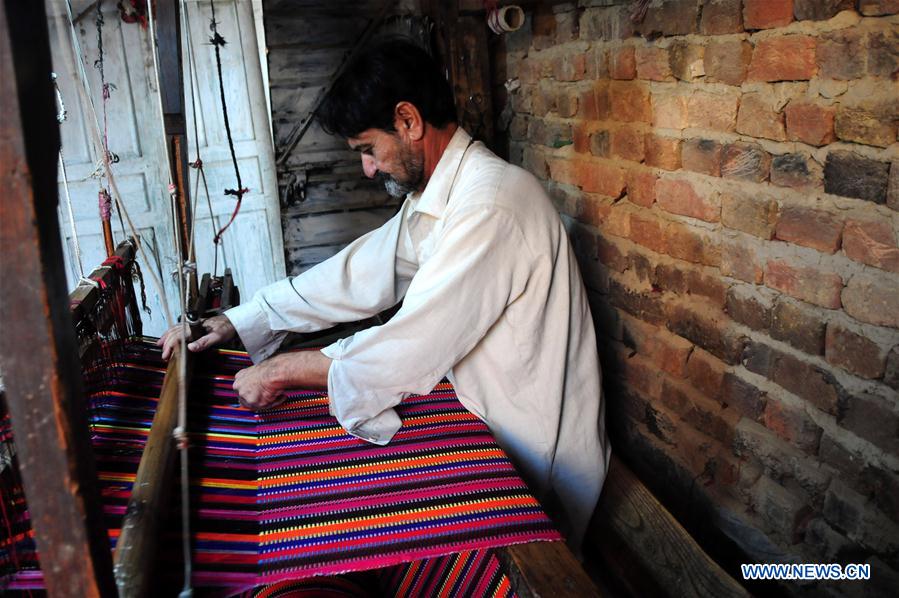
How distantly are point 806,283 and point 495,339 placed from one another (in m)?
0.74

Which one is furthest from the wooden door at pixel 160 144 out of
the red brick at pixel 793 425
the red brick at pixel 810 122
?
the red brick at pixel 810 122

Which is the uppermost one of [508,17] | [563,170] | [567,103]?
[508,17]

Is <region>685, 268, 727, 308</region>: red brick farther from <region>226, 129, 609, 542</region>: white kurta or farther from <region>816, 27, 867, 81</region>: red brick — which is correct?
<region>816, 27, 867, 81</region>: red brick

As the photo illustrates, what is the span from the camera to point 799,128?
153 centimetres

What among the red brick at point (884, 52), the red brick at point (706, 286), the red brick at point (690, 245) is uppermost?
the red brick at point (884, 52)

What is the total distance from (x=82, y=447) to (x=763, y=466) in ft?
5.15

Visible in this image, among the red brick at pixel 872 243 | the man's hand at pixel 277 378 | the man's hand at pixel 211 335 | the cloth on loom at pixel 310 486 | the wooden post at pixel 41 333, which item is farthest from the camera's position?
the man's hand at pixel 211 335

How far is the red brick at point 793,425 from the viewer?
162cm

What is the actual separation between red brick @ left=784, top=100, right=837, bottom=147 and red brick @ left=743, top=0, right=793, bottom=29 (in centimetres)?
18

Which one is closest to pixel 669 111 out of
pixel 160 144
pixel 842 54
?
pixel 842 54

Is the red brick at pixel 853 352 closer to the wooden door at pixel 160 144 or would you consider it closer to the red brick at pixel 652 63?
the red brick at pixel 652 63

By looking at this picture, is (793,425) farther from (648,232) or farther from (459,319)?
(459,319)

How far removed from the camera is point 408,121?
2031 mm

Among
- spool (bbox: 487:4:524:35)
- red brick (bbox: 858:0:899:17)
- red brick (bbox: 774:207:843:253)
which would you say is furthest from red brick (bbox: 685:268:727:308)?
spool (bbox: 487:4:524:35)
